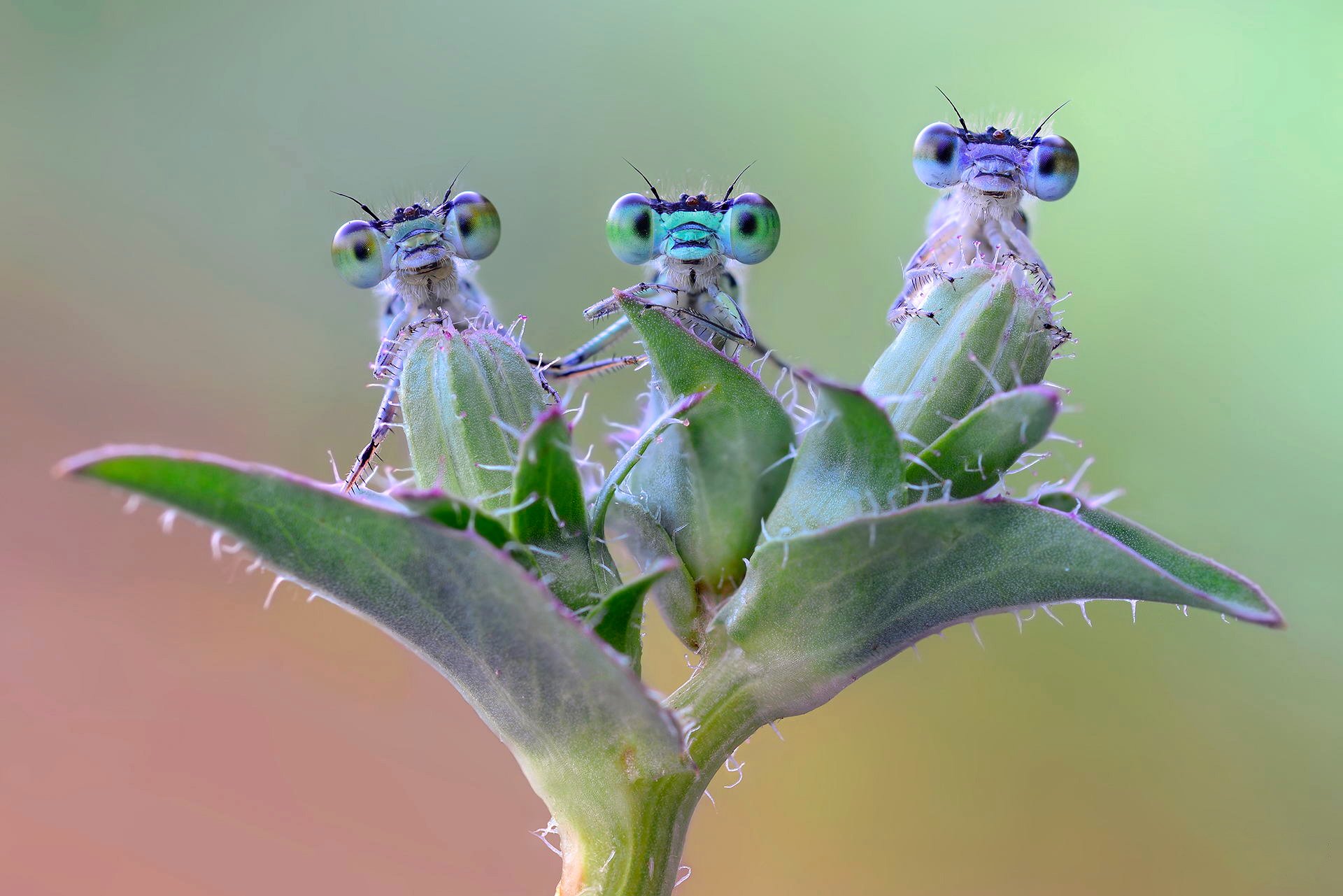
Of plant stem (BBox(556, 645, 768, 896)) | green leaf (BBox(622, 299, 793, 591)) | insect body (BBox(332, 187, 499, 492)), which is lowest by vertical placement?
plant stem (BBox(556, 645, 768, 896))

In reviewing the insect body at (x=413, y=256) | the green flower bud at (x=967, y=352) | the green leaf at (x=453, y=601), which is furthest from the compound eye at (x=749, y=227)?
the green leaf at (x=453, y=601)

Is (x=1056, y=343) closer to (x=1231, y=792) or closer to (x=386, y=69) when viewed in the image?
(x=1231, y=792)

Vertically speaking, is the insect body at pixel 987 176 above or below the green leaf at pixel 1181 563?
above

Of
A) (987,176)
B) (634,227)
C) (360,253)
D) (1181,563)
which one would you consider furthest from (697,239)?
(1181,563)

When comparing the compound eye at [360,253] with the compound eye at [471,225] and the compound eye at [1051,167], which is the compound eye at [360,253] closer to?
the compound eye at [471,225]

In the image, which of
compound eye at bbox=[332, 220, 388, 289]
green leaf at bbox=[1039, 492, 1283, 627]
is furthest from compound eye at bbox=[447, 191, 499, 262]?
green leaf at bbox=[1039, 492, 1283, 627]

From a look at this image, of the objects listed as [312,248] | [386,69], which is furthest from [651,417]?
[386,69]

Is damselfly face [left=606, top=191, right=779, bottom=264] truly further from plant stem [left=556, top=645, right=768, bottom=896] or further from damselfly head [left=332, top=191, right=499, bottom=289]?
plant stem [left=556, top=645, right=768, bottom=896]
